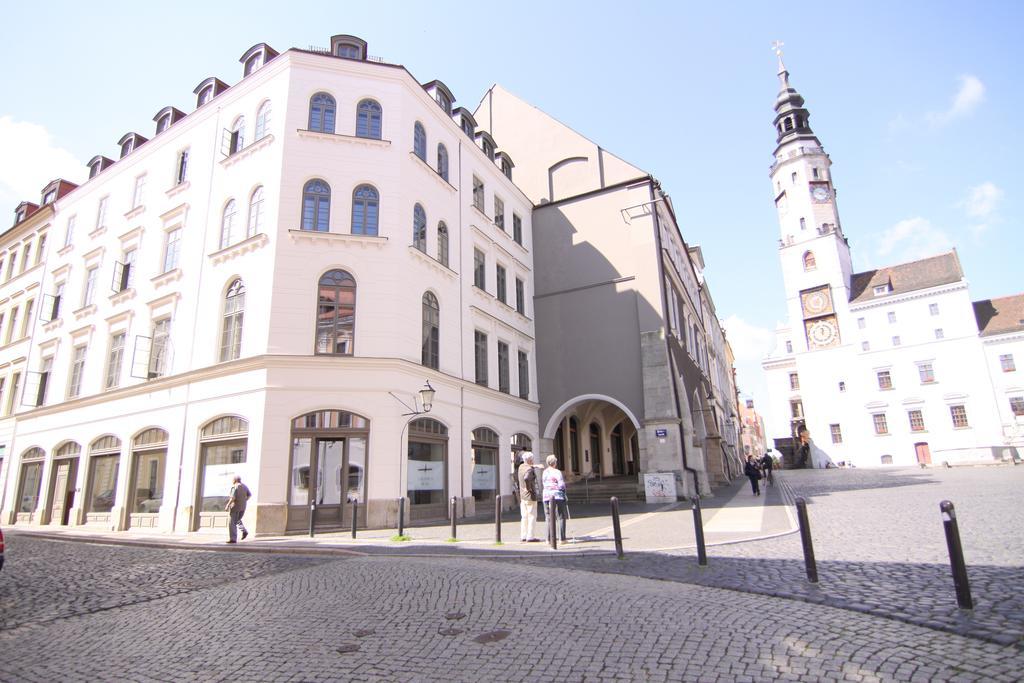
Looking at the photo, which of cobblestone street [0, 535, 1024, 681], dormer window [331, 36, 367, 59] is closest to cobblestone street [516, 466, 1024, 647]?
cobblestone street [0, 535, 1024, 681]

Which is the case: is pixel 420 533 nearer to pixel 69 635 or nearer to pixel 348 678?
pixel 69 635

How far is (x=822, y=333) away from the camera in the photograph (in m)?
61.6

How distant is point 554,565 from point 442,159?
667 inches

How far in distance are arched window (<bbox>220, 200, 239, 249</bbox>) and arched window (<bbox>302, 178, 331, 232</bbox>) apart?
9.29ft

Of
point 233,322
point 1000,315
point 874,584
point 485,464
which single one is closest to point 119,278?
point 233,322

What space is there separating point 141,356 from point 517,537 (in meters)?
15.3

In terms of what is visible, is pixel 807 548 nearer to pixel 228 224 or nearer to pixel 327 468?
pixel 327 468

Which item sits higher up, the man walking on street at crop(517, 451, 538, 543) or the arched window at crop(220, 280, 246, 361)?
the arched window at crop(220, 280, 246, 361)

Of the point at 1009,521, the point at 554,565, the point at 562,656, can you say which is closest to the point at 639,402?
the point at 1009,521

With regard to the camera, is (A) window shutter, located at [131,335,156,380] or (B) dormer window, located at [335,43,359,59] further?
(B) dormer window, located at [335,43,359,59]

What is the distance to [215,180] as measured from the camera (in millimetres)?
19578

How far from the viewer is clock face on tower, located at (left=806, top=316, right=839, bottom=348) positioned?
60594mm

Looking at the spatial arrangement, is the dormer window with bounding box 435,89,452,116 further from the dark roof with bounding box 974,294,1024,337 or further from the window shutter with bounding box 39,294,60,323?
the dark roof with bounding box 974,294,1024,337

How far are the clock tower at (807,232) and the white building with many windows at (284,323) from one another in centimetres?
5011
